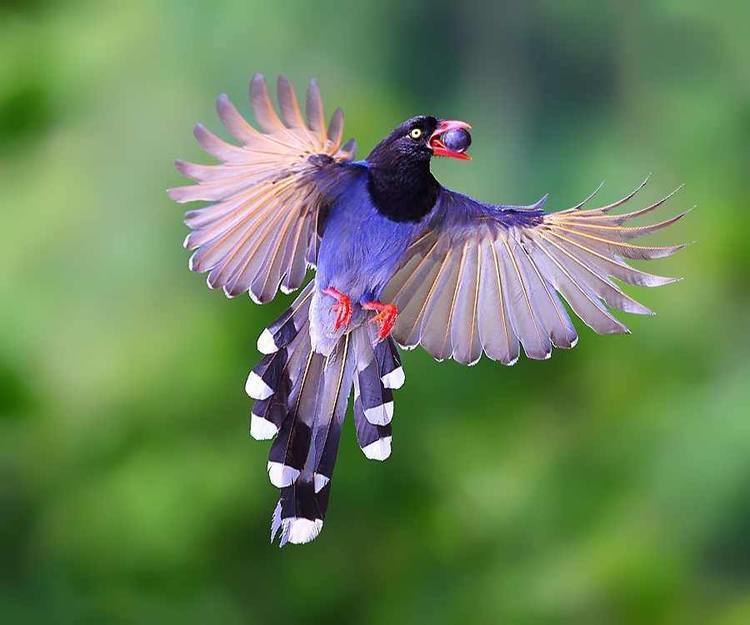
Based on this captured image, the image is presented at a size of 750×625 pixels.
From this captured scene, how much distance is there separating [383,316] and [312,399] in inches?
9.3

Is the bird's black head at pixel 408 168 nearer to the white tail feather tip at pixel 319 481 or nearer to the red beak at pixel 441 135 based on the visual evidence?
the red beak at pixel 441 135

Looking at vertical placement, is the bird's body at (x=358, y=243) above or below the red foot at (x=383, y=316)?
above

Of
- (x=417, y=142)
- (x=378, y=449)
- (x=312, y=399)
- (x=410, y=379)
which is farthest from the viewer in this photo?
(x=410, y=379)

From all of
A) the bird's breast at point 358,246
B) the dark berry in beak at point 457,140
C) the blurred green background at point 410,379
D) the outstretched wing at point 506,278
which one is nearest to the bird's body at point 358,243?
the bird's breast at point 358,246

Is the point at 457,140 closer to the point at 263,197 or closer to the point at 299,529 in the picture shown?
the point at 263,197

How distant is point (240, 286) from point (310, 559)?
3.35m

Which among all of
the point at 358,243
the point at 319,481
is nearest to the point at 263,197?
the point at 358,243

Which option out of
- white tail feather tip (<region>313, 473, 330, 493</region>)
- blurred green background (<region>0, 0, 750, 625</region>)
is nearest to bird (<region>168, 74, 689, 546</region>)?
white tail feather tip (<region>313, 473, 330, 493</region>)

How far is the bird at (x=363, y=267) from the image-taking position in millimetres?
2252

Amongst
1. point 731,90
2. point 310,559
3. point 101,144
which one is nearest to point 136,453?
point 310,559

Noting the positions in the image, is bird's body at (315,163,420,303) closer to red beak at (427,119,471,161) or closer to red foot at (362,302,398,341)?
red foot at (362,302,398,341)

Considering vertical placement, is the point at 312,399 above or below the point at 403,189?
below

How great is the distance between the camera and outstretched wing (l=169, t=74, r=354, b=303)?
85.9 inches

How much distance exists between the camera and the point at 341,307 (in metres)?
2.35
